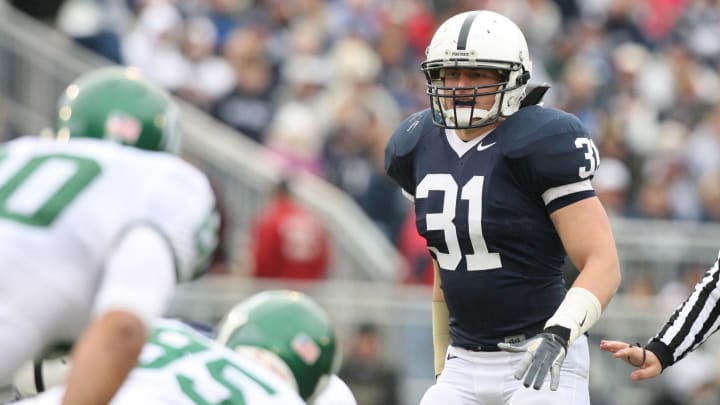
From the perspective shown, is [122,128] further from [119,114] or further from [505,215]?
[505,215]

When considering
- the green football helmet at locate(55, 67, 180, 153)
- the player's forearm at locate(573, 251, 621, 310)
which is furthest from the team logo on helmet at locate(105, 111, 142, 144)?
the player's forearm at locate(573, 251, 621, 310)

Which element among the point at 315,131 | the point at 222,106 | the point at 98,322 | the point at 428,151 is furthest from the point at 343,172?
the point at 98,322

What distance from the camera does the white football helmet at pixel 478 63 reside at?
4895mm

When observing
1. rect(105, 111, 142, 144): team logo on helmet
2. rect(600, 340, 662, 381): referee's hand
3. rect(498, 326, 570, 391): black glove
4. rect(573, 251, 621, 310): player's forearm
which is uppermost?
rect(105, 111, 142, 144): team logo on helmet

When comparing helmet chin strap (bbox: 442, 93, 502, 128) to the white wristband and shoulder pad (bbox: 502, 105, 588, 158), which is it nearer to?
shoulder pad (bbox: 502, 105, 588, 158)

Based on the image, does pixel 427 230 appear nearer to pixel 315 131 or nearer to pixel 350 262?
pixel 350 262

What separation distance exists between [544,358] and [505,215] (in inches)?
23.9

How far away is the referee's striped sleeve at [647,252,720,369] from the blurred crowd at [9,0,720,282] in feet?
Answer: 16.1

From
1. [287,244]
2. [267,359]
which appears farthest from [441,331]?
[287,244]

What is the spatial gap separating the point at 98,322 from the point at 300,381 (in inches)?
70.7

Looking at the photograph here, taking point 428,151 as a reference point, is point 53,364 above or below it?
below

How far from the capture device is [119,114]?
3.88 m

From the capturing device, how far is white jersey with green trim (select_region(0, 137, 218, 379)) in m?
3.58

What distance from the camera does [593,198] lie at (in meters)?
4.76
